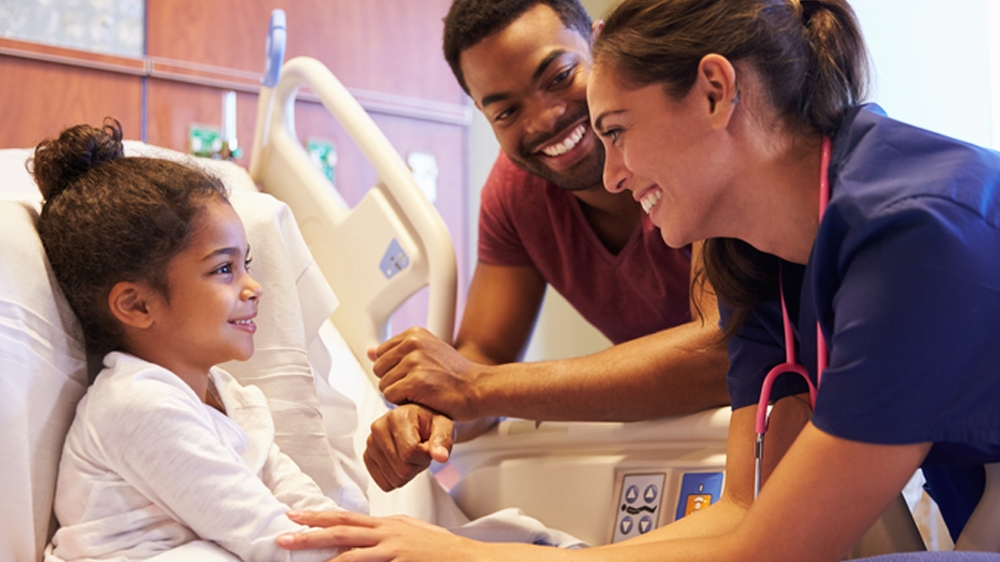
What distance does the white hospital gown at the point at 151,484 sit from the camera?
1.06m

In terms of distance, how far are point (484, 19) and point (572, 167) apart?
1.22 feet

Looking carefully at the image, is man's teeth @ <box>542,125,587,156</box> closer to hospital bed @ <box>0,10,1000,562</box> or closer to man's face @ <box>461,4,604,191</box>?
→ man's face @ <box>461,4,604,191</box>

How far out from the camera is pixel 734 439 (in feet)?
4.06

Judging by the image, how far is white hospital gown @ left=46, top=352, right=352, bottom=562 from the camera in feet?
3.46

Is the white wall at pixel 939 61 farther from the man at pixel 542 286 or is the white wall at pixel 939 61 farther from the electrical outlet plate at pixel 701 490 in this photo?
the electrical outlet plate at pixel 701 490

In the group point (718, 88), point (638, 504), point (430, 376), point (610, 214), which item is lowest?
point (638, 504)

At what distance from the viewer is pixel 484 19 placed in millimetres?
1850

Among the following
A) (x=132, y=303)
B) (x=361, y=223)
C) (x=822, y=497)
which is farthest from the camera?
(x=361, y=223)

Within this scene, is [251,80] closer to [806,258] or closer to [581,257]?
[581,257]

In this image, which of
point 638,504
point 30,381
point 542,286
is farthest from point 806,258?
point 542,286

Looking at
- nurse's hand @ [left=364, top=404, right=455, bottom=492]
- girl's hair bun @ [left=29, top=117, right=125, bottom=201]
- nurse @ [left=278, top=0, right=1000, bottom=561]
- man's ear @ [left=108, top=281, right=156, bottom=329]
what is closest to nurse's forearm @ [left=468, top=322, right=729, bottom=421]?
nurse's hand @ [left=364, top=404, right=455, bottom=492]

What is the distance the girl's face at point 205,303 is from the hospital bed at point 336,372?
139 mm

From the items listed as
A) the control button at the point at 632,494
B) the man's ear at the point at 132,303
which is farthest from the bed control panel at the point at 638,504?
the man's ear at the point at 132,303

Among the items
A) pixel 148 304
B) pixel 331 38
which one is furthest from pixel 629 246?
pixel 331 38
